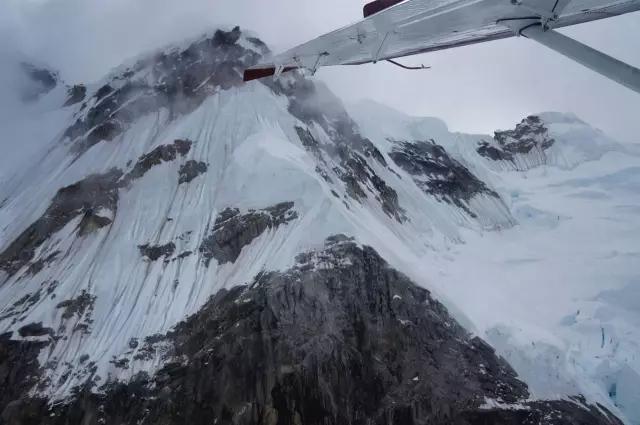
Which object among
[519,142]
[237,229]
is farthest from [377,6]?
[519,142]

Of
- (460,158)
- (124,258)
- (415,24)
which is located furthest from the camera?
(460,158)

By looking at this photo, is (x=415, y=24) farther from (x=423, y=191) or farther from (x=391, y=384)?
(x=423, y=191)

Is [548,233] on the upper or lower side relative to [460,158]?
lower

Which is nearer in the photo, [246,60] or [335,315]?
[335,315]

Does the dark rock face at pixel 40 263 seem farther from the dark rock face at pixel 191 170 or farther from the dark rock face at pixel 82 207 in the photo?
the dark rock face at pixel 191 170

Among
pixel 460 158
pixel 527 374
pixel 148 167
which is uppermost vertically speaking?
pixel 460 158

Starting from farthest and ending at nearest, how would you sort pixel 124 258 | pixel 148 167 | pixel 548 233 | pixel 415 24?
pixel 548 233 < pixel 148 167 < pixel 124 258 < pixel 415 24

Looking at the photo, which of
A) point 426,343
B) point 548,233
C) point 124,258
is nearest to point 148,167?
point 124,258
